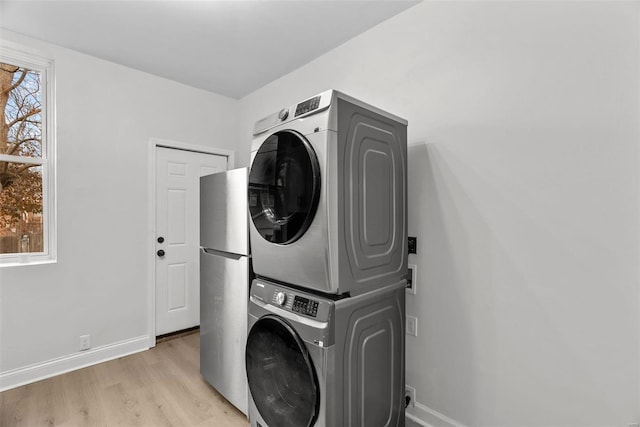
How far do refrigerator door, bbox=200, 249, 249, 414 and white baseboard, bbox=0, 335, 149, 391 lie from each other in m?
1.05

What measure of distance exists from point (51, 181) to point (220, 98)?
1890 millimetres

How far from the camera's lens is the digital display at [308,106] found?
139cm

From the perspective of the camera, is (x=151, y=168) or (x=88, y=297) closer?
(x=88, y=297)

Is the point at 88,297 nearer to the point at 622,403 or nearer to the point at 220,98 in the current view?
the point at 220,98

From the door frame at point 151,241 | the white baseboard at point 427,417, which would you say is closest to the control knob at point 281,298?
the white baseboard at point 427,417

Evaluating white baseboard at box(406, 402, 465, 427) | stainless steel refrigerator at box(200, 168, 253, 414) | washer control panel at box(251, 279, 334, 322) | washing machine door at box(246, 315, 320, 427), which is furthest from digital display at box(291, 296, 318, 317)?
white baseboard at box(406, 402, 465, 427)

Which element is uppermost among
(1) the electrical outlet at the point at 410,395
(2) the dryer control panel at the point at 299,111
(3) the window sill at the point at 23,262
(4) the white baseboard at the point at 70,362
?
(2) the dryer control panel at the point at 299,111

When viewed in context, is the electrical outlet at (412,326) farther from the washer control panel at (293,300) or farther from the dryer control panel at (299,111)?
the dryer control panel at (299,111)

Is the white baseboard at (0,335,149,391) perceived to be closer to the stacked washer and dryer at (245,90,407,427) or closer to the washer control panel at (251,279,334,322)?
the stacked washer and dryer at (245,90,407,427)

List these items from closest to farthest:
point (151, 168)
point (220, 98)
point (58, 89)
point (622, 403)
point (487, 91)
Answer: point (622, 403) → point (487, 91) → point (58, 89) → point (151, 168) → point (220, 98)

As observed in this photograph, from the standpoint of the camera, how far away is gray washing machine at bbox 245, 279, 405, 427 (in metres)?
1.32

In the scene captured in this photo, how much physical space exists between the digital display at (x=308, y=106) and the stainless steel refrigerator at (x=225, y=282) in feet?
2.10

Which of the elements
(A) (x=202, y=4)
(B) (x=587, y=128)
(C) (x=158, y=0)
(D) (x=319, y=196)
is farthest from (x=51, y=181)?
(B) (x=587, y=128)

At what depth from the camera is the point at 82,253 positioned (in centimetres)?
267
